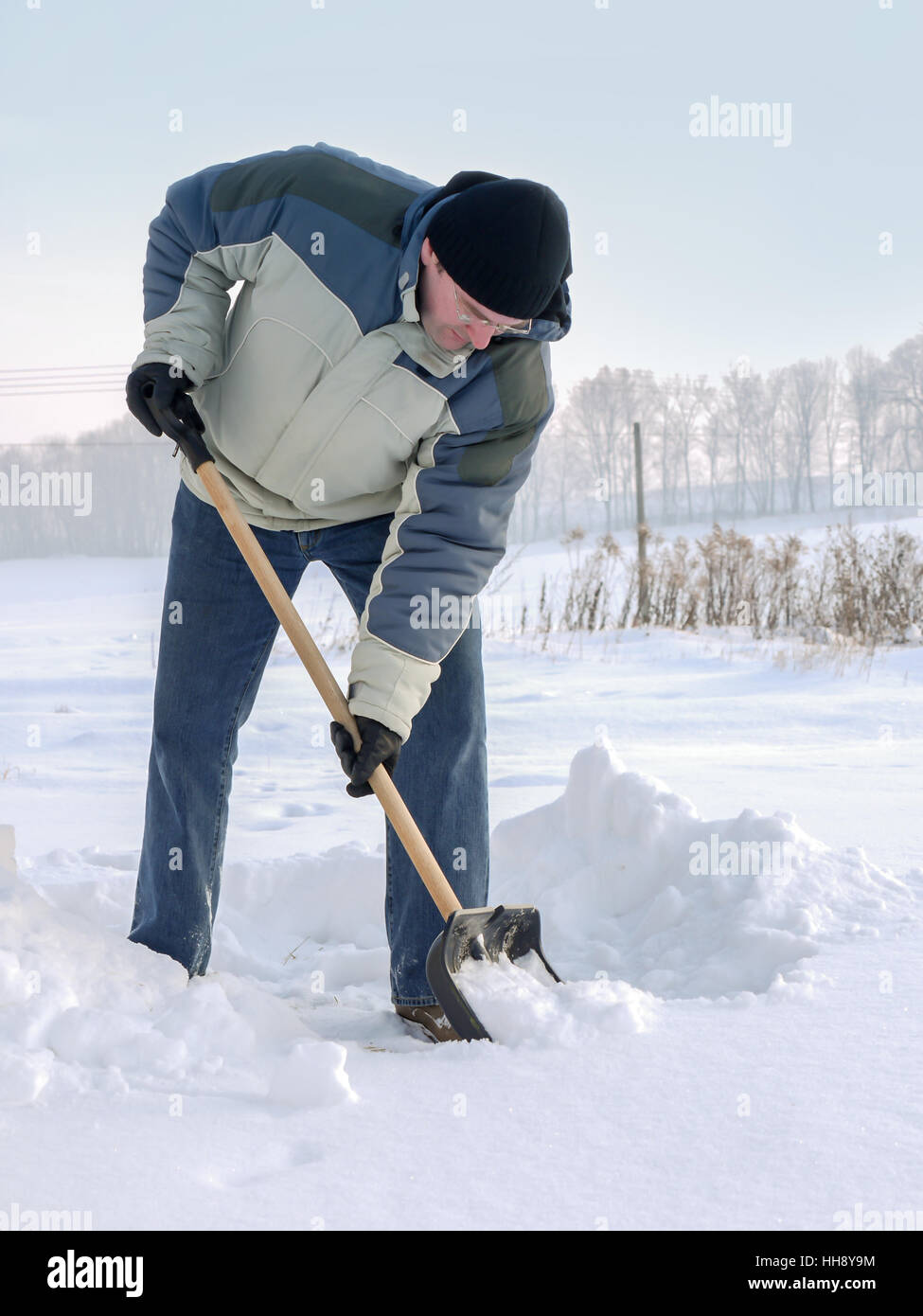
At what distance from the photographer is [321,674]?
1873 mm

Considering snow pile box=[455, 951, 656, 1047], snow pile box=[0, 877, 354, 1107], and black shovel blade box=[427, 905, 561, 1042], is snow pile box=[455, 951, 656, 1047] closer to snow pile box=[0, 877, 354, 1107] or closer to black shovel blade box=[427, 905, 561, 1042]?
black shovel blade box=[427, 905, 561, 1042]

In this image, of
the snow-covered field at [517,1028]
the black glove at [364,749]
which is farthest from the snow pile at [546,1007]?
the black glove at [364,749]

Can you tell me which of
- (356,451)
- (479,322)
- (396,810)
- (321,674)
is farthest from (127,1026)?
(479,322)

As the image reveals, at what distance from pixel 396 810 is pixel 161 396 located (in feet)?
2.66

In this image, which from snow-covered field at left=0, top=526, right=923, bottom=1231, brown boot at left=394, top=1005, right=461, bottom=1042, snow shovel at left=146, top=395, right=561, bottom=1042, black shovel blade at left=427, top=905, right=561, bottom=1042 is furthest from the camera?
brown boot at left=394, top=1005, right=461, bottom=1042

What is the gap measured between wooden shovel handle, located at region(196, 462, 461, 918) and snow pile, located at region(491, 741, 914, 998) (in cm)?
50

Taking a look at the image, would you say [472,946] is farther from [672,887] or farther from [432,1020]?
[672,887]

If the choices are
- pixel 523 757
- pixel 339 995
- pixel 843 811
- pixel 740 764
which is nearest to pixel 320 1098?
pixel 339 995

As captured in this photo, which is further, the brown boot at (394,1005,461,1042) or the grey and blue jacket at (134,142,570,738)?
the brown boot at (394,1005,461,1042)

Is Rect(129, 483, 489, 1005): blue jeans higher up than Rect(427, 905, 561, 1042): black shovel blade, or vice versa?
Rect(129, 483, 489, 1005): blue jeans

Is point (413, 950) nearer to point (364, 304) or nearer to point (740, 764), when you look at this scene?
point (364, 304)

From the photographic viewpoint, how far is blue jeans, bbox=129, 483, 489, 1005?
6.47 feet

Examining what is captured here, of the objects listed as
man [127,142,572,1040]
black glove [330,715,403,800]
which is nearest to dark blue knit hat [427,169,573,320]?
man [127,142,572,1040]

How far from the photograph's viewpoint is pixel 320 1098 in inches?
51.9
